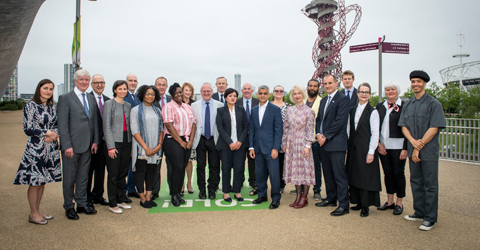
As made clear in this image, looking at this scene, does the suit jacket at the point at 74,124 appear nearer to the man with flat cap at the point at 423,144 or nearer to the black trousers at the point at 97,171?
the black trousers at the point at 97,171

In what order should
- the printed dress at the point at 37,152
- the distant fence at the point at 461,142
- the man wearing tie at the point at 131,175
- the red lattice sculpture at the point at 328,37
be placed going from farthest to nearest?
the red lattice sculpture at the point at 328,37
the distant fence at the point at 461,142
the man wearing tie at the point at 131,175
the printed dress at the point at 37,152

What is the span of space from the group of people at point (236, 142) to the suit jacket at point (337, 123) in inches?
0.7

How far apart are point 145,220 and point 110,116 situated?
1.76 m

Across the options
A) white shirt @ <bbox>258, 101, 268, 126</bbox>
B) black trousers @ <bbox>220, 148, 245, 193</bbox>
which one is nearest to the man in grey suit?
black trousers @ <bbox>220, 148, 245, 193</bbox>

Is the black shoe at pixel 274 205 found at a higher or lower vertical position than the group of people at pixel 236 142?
lower

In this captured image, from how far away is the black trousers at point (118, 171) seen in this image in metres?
4.81

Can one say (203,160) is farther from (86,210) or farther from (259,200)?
(86,210)

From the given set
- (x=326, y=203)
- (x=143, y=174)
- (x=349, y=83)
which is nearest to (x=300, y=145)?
(x=326, y=203)

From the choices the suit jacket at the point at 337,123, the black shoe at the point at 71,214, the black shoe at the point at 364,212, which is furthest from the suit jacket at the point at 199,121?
the black shoe at the point at 364,212

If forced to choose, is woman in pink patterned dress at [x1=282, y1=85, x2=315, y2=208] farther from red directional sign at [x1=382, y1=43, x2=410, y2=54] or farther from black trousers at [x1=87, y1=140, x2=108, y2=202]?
red directional sign at [x1=382, y1=43, x2=410, y2=54]

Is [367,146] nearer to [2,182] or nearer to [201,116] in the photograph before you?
[201,116]

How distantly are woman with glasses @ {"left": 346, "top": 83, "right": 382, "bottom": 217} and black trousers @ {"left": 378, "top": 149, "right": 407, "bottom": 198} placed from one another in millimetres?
248

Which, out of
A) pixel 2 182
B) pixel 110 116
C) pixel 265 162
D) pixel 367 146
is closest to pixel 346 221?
pixel 367 146

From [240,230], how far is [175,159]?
1.89m
